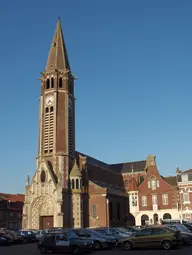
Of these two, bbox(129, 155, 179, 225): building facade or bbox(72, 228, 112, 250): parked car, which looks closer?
bbox(72, 228, 112, 250): parked car

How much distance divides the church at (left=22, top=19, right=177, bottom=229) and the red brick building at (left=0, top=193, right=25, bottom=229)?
21.6m

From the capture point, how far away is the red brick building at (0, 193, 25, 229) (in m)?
81.3

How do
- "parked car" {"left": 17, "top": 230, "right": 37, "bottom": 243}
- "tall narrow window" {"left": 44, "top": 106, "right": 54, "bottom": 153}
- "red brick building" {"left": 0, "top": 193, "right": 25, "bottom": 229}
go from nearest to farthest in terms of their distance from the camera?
1. "parked car" {"left": 17, "top": 230, "right": 37, "bottom": 243}
2. "tall narrow window" {"left": 44, "top": 106, "right": 54, "bottom": 153}
3. "red brick building" {"left": 0, "top": 193, "right": 25, "bottom": 229}

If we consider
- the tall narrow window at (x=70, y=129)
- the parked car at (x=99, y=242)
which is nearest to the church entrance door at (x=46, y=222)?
the tall narrow window at (x=70, y=129)

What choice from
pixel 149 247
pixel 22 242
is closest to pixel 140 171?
pixel 22 242

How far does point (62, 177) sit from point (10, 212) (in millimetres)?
29605

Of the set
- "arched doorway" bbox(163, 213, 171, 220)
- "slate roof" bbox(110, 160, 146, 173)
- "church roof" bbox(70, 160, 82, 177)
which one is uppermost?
"slate roof" bbox(110, 160, 146, 173)

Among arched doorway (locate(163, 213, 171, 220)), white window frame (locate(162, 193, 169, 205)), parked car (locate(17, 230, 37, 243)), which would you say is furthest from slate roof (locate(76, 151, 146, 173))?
parked car (locate(17, 230, 37, 243))

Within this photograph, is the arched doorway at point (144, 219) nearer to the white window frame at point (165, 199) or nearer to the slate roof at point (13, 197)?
the white window frame at point (165, 199)

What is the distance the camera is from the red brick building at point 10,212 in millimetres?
81312

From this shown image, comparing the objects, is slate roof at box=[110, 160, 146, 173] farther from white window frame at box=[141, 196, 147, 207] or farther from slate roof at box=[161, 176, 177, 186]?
white window frame at box=[141, 196, 147, 207]

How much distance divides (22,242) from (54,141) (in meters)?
27.0

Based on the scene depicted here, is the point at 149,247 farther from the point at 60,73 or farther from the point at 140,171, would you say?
the point at 140,171

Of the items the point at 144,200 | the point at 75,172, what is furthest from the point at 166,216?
the point at 75,172
